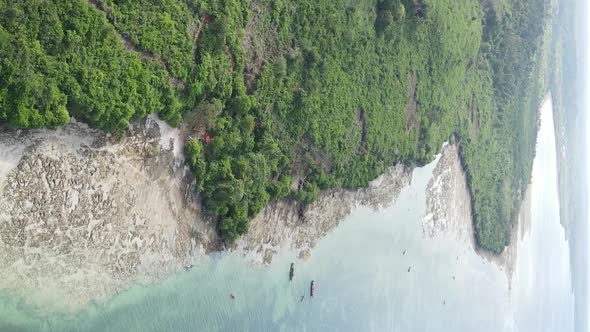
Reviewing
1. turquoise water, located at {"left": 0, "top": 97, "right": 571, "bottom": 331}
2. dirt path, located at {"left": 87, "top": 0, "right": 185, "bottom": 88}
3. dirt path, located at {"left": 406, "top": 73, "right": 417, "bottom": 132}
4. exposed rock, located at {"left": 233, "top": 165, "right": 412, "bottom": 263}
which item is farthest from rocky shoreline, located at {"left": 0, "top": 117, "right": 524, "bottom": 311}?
dirt path, located at {"left": 406, "top": 73, "right": 417, "bottom": 132}

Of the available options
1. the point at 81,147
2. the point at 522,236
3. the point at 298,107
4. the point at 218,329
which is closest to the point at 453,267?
the point at 522,236

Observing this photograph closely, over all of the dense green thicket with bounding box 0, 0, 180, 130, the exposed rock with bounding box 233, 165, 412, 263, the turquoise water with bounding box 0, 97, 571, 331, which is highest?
the dense green thicket with bounding box 0, 0, 180, 130

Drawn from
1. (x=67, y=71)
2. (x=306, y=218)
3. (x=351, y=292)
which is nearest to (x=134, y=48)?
(x=67, y=71)

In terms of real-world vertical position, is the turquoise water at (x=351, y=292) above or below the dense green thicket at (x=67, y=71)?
below

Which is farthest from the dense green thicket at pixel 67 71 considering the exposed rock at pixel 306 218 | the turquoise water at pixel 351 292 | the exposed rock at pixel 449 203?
the exposed rock at pixel 449 203

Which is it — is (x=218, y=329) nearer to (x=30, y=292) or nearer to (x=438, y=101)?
(x=30, y=292)

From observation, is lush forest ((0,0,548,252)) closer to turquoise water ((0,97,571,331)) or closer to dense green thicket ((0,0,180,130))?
dense green thicket ((0,0,180,130))

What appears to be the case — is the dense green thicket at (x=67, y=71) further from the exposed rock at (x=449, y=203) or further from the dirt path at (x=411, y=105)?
the exposed rock at (x=449, y=203)
